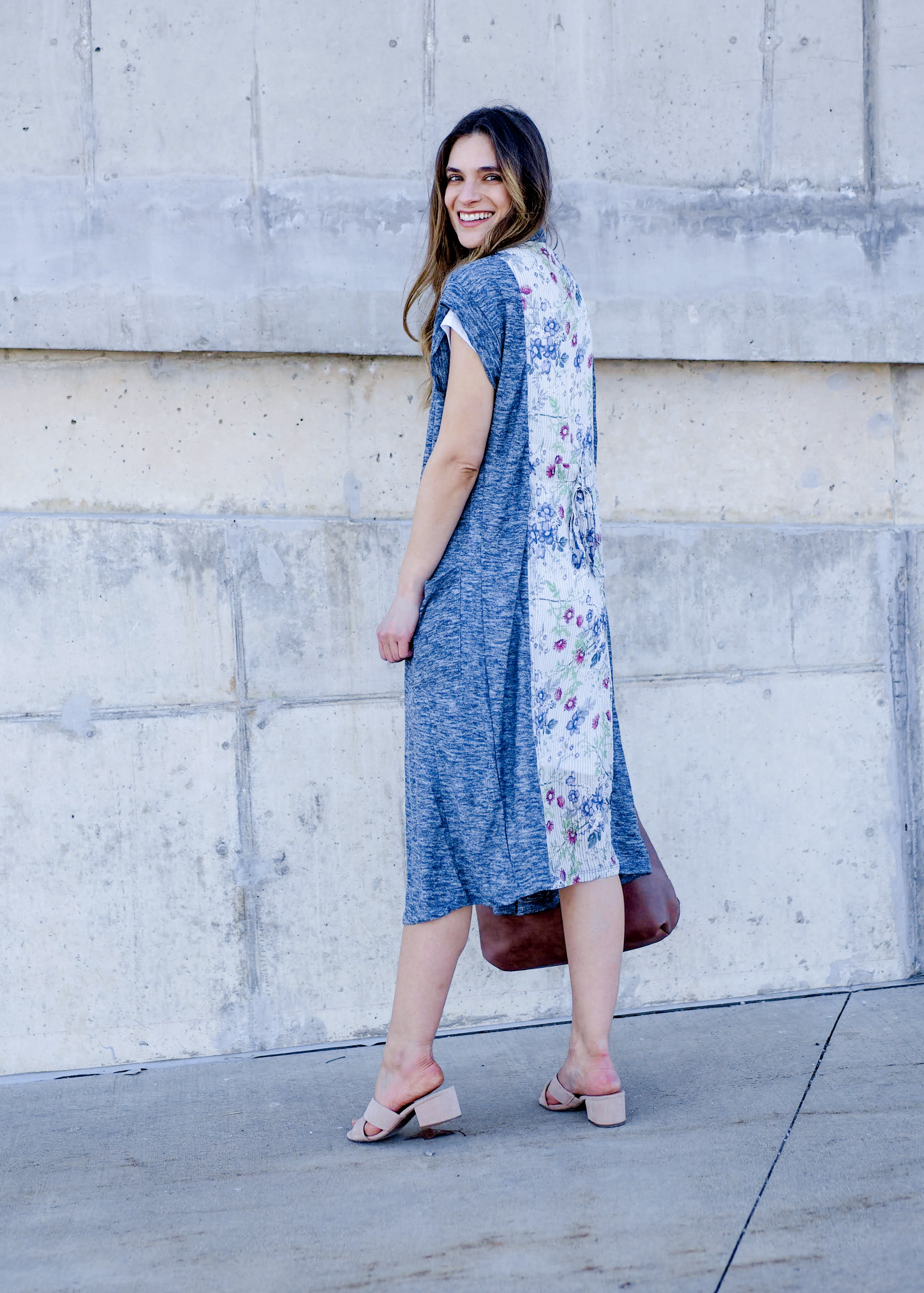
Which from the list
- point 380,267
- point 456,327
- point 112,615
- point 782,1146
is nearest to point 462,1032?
point 782,1146

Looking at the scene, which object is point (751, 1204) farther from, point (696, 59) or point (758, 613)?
point (696, 59)

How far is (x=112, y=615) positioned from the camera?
316cm

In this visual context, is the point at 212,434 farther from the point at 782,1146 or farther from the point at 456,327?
the point at 782,1146

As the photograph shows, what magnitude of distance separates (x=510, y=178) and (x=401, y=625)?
2.87 ft

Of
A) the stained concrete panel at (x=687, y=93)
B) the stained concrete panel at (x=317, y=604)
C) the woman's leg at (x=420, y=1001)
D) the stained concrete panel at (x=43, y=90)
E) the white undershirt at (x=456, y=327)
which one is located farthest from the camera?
the stained concrete panel at (x=687, y=93)

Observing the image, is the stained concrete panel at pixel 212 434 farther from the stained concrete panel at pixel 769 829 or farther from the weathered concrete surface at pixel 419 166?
the stained concrete panel at pixel 769 829

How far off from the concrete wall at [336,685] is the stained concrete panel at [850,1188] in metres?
0.67

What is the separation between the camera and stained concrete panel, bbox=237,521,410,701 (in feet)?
10.6

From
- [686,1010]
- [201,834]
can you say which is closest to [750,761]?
[686,1010]

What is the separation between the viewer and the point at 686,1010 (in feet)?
11.1

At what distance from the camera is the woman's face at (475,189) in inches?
96.3

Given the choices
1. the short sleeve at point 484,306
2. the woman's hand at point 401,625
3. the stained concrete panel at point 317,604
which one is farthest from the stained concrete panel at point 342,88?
the woman's hand at point 401,625

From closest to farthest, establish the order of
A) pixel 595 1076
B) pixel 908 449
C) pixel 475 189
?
1. pixel 475 189
2. pixel 595 1076
3. pixel 908 449

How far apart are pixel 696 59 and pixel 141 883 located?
2590mm
